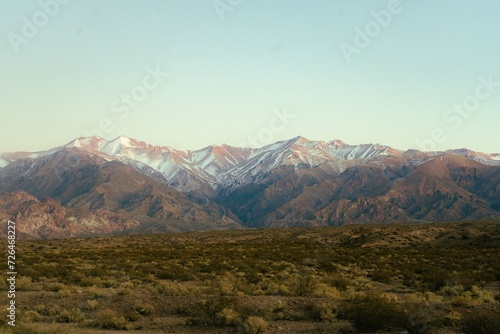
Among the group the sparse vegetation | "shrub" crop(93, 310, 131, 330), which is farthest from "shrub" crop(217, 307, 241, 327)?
"shrub" crop(93, 310, 131, 330)

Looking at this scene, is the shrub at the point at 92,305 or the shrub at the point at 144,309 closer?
the shrub at the point at 144,309

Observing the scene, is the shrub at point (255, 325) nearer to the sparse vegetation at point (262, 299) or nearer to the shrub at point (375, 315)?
the sparse vegetation at point (262, 299)

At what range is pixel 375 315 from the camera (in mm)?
16547

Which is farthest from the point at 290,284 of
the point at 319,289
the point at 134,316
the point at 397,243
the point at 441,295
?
the point at 397,243

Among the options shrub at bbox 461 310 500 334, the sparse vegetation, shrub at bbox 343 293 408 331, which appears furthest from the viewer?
the sparse vegetation

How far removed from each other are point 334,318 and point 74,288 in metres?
15.0

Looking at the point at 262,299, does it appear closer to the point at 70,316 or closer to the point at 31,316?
the point at 70,316

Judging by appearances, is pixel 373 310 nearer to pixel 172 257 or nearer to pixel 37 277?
pixel 37 277

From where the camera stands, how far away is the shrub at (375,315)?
53.4 ft

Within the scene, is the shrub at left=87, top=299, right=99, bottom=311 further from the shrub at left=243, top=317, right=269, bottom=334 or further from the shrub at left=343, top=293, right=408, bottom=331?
the shrub at left=343, top=293, right=408, bottom=331

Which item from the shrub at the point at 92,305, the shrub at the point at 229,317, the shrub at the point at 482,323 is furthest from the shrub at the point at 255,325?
the shrub at the point at 92,305

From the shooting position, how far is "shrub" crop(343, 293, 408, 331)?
16.3m

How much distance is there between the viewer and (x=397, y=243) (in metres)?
69.5

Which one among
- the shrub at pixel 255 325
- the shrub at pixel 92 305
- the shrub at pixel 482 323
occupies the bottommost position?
the shrub at pixel 482 323
